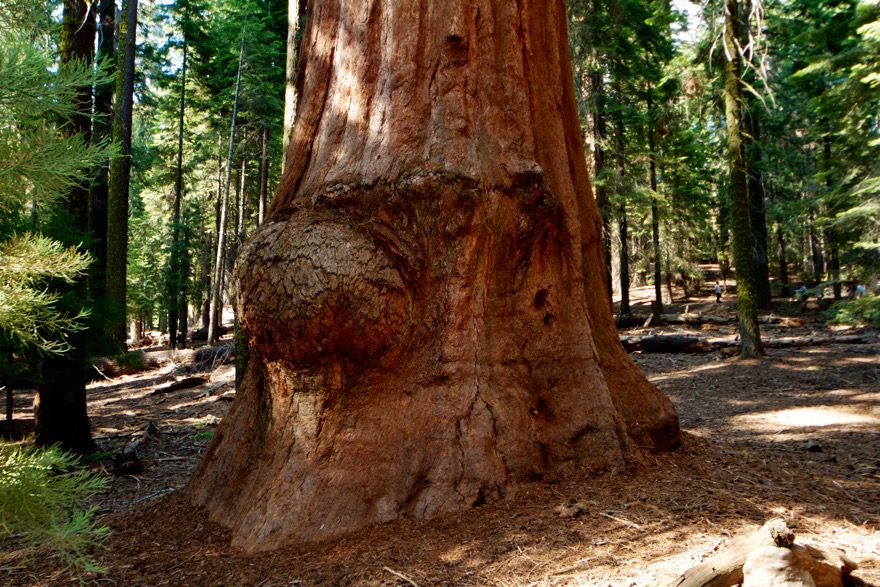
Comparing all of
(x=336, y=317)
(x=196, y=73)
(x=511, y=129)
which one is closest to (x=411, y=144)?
(x=511, y=129)

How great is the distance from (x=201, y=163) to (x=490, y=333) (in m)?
30.1

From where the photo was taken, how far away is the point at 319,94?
4961 mm

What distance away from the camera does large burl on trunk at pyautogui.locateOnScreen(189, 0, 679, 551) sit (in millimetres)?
3957

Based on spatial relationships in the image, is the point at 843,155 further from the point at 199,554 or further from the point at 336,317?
the point at 199,554

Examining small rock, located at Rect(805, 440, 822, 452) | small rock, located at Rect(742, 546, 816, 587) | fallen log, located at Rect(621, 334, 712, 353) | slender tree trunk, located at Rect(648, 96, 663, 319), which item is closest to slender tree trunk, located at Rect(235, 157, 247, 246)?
slender tree trunk, located at Rect(648, 96, 663, 319)

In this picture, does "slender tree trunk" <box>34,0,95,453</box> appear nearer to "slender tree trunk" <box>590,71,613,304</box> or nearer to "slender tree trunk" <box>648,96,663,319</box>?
"slender tree trunk" <box>590,71,613,304</box>

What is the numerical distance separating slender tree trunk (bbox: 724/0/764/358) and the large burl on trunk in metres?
9.64

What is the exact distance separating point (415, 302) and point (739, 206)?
11.7 meters

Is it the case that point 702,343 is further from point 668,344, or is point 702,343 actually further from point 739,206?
point 739,206

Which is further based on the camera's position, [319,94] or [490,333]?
[319,94]

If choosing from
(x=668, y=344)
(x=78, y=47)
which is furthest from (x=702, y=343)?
(x=78, y=47)

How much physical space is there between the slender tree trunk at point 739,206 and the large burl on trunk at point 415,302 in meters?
9.64

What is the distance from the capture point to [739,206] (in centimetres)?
1341

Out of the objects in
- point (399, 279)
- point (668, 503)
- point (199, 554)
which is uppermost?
point (399, 279)
